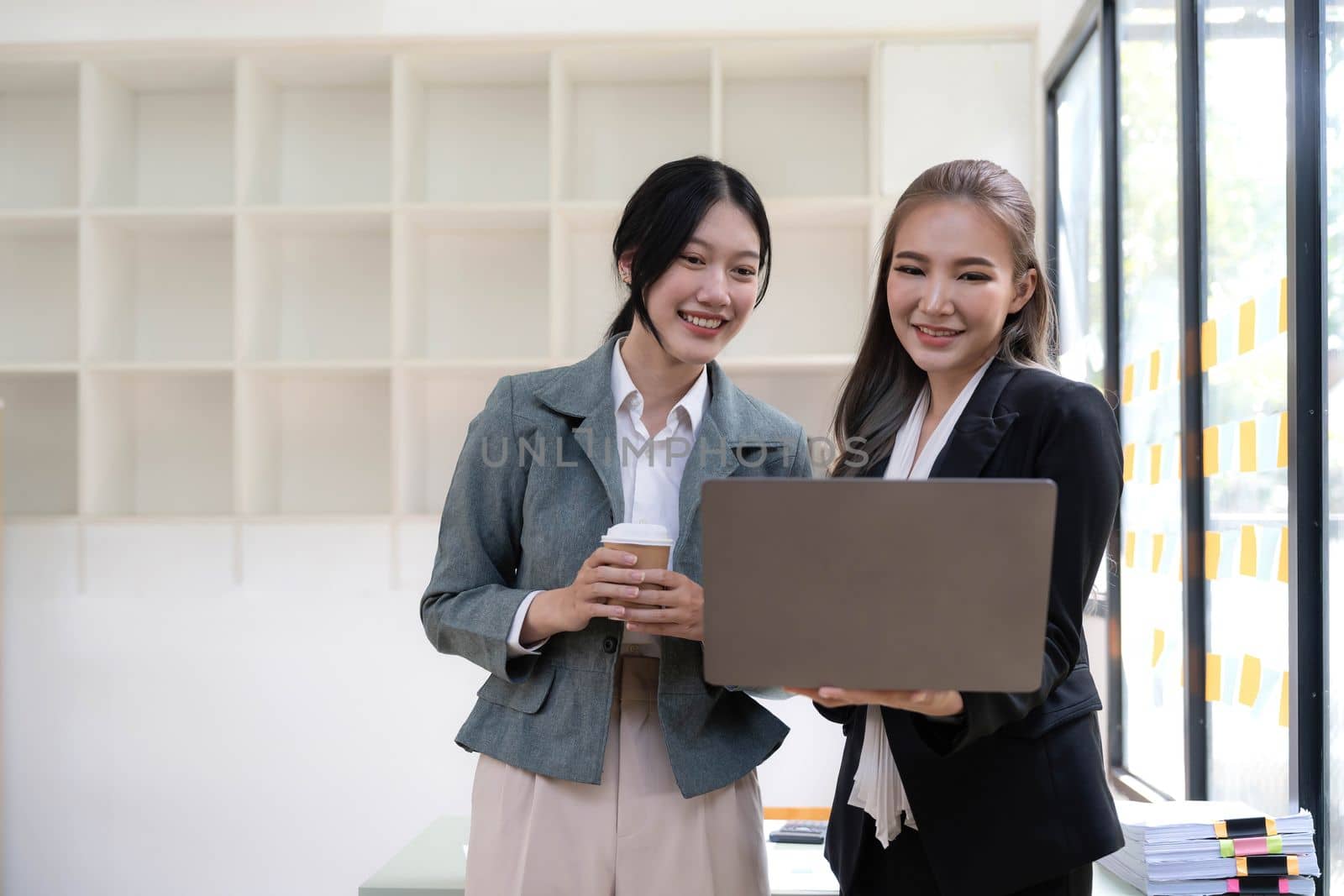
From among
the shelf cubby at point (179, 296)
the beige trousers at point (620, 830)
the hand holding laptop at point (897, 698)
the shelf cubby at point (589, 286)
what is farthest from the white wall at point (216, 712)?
the hand holding laptop at point (897, 698)

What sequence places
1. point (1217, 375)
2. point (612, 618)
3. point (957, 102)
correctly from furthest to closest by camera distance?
1. point (957, 102)
2. point (1217, 375)
3. point (612, 618)

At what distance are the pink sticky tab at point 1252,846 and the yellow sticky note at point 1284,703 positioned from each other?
24 centimetres

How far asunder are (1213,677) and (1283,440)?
0.55 meters

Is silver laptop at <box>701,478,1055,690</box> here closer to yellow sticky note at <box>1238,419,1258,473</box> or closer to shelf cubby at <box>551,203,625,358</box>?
yellow sticky note at <box>1238,419,1258,473</box>

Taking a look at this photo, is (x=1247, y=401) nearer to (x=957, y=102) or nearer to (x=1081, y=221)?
(x=1081, y=221)

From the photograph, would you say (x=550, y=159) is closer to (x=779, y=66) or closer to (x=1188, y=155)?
(x=779, y=66)

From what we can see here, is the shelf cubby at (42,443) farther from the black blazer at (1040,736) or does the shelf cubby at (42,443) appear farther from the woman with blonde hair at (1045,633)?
the black blazer at (1040,736)

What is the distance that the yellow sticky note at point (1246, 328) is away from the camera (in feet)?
6.15

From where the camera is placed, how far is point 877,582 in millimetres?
944

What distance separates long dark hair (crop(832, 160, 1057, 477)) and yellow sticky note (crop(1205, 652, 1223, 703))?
3.29ft

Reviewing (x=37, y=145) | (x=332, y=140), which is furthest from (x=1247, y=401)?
(x=37, y=145)

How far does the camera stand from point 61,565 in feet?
11.2

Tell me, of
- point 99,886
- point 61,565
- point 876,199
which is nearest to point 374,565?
point 61,565

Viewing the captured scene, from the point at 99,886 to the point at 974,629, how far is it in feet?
11.0
